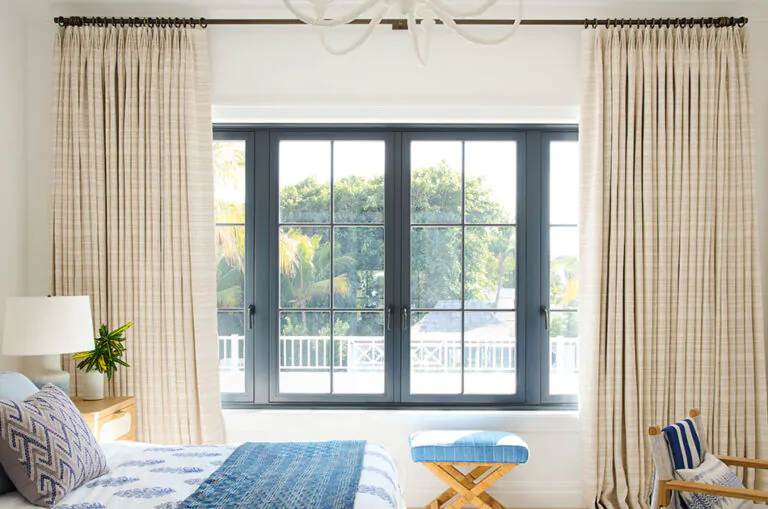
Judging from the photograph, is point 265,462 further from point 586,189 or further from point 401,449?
A: point 586,189

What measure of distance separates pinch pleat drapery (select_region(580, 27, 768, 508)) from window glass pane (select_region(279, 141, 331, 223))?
1.60 m

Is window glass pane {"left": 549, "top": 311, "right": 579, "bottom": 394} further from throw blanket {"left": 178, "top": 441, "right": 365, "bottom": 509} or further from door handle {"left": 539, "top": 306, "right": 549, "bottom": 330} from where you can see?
throw blanket {"left": 178, "top": 441, "right": 365, "bottom": 509}

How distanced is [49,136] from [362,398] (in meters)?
2.44

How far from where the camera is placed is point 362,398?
343 cm

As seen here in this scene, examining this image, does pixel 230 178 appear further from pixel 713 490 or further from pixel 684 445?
pixel 713 490

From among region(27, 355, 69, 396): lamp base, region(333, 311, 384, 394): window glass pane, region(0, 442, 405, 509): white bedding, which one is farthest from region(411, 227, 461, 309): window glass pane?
region(27, 355, 69, 396): lamp base

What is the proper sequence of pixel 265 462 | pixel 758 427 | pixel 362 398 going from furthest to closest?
pixel 362 398
pixel 758 427
pixel 265 462

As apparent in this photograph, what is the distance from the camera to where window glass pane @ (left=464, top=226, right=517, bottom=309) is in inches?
136

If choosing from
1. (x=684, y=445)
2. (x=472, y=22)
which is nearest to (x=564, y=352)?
(x=684, y=445)

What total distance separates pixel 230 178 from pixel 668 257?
2665 millimetres

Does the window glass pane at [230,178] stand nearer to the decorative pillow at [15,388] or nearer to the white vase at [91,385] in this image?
the white vase at [91,385]

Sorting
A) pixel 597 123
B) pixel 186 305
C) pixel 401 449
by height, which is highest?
pixel 597 123

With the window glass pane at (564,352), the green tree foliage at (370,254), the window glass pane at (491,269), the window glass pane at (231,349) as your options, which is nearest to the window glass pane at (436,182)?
the green tree foliage at (370,254)

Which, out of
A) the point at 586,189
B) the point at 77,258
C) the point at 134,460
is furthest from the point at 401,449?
the point at 77,258
